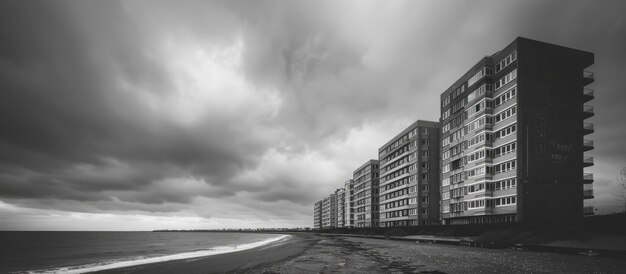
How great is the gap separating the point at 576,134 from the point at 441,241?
3253 cm

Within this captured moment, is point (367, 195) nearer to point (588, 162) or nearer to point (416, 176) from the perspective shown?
point (416, 176)

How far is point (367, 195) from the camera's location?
167m

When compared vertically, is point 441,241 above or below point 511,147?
below

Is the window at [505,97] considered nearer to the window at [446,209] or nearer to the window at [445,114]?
the window at [445,114]

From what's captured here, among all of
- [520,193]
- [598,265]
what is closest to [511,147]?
[520,193]

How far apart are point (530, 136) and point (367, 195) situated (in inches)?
4088

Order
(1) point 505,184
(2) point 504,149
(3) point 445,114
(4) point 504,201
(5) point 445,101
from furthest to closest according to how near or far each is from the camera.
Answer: (5) point 445,101 < (3) point 445,114 < (2) point 504,149 < (1) point 505,184 < (4) point 504,201

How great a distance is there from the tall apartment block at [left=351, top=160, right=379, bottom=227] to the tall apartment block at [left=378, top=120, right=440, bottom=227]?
98.5ft

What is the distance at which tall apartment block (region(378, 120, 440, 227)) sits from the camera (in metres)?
108

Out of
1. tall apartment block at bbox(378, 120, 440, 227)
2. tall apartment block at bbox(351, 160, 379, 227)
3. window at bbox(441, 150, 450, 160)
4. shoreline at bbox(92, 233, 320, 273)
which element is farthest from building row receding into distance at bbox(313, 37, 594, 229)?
tall apartment block at bbox(351, 160, 379, 227)

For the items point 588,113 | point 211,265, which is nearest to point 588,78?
point 588,113

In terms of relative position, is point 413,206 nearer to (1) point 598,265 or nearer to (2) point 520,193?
(2) point 520,193

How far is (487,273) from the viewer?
23703 millimetres

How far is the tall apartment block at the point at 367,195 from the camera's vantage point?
526ft
